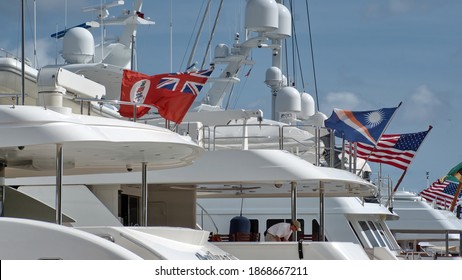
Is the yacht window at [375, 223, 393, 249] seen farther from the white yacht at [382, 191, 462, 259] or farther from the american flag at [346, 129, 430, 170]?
the white yacht at [382, 191, 462, 259]

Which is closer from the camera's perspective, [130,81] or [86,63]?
[130,81]

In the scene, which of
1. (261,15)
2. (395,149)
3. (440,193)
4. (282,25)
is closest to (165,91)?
(261,15)

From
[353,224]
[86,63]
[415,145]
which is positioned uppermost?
[86,63]

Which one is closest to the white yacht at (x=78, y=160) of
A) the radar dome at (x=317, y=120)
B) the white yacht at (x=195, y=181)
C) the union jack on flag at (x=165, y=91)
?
the white yacht at (x=195, y=181)

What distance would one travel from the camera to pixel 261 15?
30938 millimetres

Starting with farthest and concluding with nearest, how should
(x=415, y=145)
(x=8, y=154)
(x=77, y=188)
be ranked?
(x=415, y=145), (x=77, y=188), (x=8, y=154)

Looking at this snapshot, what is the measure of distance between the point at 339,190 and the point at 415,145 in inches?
322

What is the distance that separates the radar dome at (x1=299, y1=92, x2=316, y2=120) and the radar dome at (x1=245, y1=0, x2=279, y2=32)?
12179mm

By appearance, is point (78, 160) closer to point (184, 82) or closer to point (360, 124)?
point (184, 82)

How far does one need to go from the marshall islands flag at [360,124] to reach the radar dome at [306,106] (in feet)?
57.3

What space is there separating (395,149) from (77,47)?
10565mm
